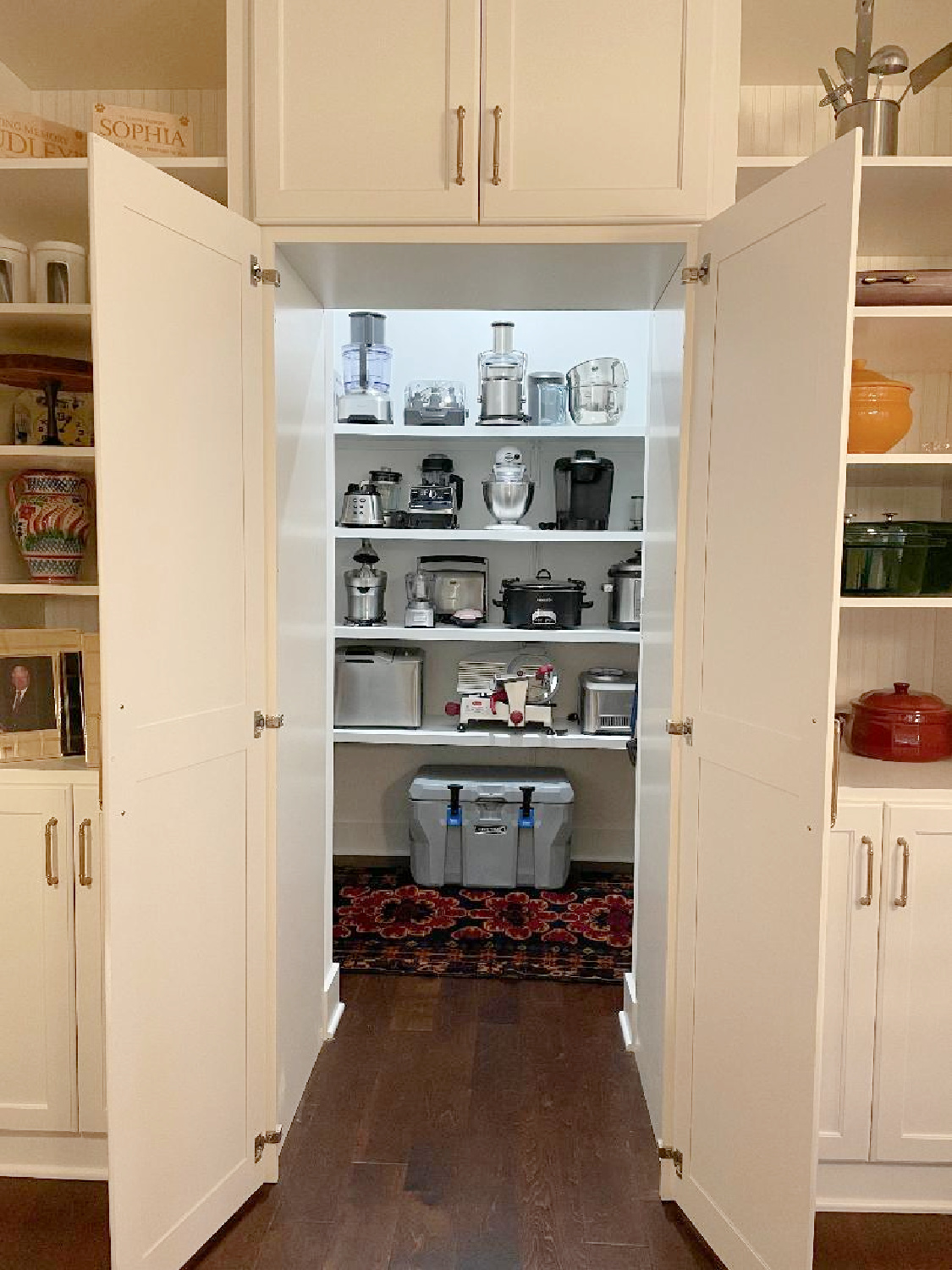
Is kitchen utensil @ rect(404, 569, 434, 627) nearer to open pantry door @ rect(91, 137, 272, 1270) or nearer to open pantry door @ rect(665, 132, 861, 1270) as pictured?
open pantry door @ rect(91, 137, 272, 1270)

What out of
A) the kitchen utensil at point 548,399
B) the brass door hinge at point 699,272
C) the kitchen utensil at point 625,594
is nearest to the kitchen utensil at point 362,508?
the kitchen utensil at point 548,399

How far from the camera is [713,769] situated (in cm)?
211

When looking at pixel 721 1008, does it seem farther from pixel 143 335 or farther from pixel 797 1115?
pixel 143 335

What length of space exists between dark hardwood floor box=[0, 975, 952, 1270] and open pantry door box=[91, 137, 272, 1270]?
0.66 ft

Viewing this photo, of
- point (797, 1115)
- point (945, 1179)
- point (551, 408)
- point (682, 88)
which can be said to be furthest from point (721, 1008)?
point (551, 408)

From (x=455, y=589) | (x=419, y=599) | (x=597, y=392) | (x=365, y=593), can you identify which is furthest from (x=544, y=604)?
(x=597, y=392)

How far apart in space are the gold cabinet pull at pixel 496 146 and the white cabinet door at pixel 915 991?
1.55 m

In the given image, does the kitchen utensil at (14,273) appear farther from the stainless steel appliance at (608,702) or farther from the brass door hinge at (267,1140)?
the stainless steel appliance at (608,702)

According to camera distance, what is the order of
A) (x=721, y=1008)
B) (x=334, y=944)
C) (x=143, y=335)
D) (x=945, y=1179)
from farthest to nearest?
(x=334, y=944)
(x=945, y=1179)
(x=721, y=1008)
(x=143, y=335)

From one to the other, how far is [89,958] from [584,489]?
266cm

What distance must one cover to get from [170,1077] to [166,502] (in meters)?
1.09

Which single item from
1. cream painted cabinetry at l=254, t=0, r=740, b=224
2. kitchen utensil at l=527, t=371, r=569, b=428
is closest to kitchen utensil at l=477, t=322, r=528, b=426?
kitchen utensil at l=527, t=371, r=569, b=428

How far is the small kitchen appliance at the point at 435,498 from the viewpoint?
4.21 m

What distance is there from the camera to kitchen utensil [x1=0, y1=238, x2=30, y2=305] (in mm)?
2363
